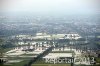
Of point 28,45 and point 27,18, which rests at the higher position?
point 27,18

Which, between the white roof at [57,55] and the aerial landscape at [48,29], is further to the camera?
the aerial landscape at [48,29]

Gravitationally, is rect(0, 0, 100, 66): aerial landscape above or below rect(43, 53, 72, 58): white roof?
above

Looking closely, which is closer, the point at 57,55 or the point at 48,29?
the point at 57,55

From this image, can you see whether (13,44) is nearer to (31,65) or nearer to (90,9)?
(31,65)

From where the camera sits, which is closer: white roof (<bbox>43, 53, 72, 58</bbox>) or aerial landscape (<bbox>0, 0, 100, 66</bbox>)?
white roof (<bbox>43, 53, 72, 58</bbox>)

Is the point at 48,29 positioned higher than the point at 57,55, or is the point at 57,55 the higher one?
the point at 48,29

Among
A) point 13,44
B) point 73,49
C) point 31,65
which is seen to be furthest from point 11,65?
point 73,49

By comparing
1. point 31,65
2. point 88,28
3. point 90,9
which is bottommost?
point 31,65

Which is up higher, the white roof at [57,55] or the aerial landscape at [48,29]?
the aerial landscape at [48,29]
